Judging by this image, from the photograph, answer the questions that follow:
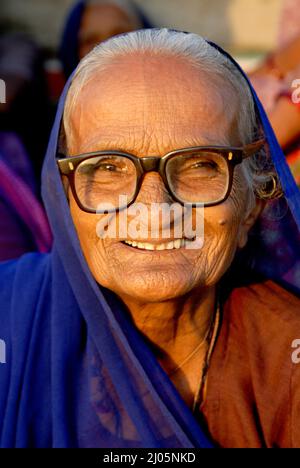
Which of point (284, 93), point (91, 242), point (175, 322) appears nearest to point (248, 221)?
point (175, 322)

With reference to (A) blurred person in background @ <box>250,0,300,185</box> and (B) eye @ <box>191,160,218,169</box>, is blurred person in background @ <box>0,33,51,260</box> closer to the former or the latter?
(A) blurred person in background @ <box>250,0,300,185</box>

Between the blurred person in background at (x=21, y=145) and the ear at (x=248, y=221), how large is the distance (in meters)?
1.11

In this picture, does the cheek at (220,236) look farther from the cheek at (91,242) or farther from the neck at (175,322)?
the cheek at (91,242)

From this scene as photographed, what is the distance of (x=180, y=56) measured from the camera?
2191 millimetres

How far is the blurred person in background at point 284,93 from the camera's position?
3.43 m

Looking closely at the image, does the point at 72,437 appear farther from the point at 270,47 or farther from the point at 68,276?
the point at 270,47

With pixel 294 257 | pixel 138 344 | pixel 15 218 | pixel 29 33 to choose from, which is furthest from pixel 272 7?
pixel 138 344

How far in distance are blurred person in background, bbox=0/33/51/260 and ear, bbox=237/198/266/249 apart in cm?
111

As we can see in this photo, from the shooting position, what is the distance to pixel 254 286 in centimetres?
241

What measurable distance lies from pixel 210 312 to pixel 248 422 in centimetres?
32

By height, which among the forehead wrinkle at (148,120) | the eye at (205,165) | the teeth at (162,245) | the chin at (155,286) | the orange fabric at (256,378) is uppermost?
the forehead wrinkle at (148,120)

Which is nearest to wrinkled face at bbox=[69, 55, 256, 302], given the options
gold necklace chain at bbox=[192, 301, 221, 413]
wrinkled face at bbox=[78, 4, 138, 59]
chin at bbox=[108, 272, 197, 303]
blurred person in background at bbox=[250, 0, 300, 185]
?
chin at bbox=[108, 272, 197, 303]

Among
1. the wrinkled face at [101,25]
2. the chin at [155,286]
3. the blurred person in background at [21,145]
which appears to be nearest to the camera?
the chin at [155,286]

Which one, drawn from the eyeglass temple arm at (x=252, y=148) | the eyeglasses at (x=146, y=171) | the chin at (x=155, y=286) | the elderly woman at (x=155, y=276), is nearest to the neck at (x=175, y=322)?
the elderly woman at (x=155, y=276)
